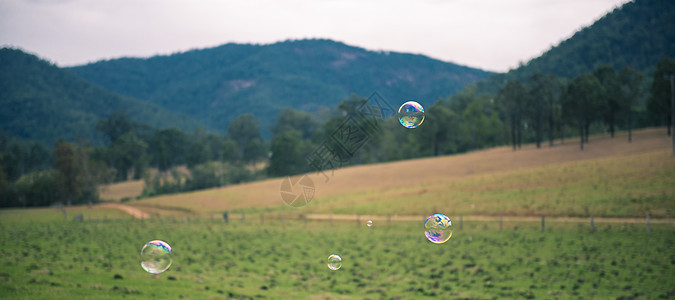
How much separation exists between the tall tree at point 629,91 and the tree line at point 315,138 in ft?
0.73

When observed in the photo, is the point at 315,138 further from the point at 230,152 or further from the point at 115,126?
the point at 115,126

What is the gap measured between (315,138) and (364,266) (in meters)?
135

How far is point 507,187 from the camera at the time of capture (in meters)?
65.2

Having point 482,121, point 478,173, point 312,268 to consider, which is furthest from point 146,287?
point 482,121

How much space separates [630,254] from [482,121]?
11694 centimetres

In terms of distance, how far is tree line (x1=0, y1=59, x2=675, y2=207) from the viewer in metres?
97.6

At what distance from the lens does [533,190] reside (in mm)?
60500

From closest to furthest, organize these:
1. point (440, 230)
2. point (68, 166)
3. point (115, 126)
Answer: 1. point (440, 230)
2. point (68, 166)
3. point (115, 126)

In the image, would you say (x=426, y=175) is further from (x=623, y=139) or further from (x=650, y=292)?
(x=650, y=292)

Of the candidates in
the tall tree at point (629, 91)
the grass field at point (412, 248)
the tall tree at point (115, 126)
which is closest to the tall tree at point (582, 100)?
the tall tree at point (629, 91)

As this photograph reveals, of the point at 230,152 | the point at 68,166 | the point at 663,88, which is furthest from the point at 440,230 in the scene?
the point at 230,152

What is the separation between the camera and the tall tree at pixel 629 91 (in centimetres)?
9869

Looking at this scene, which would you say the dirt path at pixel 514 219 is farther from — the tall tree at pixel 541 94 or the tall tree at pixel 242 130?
the tall tree at pixel 242 130
